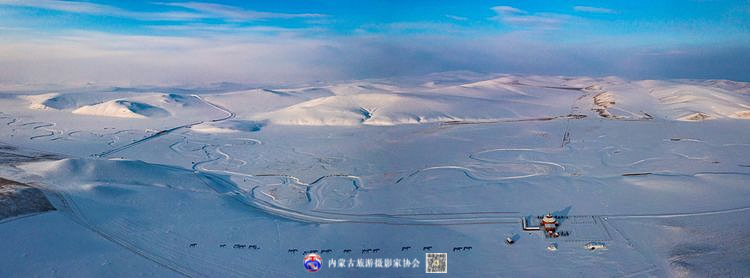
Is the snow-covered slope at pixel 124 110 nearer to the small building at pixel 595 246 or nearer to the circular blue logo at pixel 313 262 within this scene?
the circular blue logo at pixel 313 262

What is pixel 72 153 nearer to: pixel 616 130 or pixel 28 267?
pixel 28 267

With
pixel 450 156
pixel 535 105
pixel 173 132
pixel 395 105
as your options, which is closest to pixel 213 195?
pixel 450 156

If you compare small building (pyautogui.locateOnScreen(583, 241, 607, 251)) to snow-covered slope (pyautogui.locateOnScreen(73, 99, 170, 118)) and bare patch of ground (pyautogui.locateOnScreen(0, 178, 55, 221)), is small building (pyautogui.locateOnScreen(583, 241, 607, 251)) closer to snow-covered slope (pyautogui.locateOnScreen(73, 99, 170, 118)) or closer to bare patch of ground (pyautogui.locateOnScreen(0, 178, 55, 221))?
bare patch of ground (pyautogui.locateOnScreen(0, 178, 55, 221))

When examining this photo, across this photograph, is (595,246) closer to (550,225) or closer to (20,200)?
(550,225)

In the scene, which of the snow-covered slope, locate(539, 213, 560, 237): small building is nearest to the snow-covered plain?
locate(539, 213, 560, 237): small building

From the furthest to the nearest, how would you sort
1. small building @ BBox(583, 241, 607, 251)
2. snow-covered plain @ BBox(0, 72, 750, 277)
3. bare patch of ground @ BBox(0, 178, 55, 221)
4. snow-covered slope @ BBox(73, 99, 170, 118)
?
snow-covered slope @ BBox(73, 99, 170, 118)
bare patch of ground @ BBox(0, 178, 55, 221)
small building @ BBox(583, 241, 607, 251)
snow-covered plain @ BBox(0, 72, 750, 277)

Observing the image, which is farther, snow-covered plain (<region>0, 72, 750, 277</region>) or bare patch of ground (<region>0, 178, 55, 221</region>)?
bare patch of ground (<region>0, 178, 55, 221</region>)
